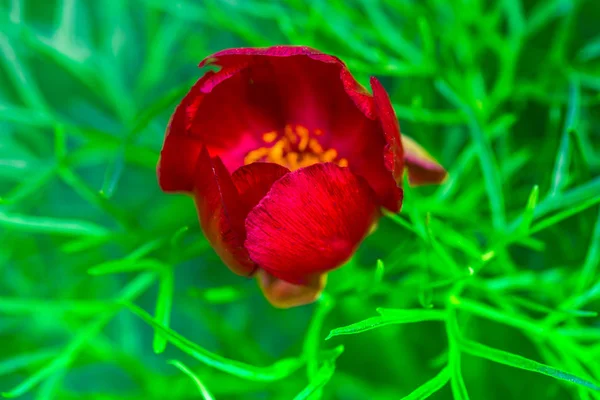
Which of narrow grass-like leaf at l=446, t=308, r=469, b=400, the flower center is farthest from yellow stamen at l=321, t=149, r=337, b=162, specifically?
narrow grass-like leaf at l=446, t=308, r=469, b=400

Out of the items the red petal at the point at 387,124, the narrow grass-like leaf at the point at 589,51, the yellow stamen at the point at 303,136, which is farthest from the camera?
the narrow grass-like leaf at the point at 589,51

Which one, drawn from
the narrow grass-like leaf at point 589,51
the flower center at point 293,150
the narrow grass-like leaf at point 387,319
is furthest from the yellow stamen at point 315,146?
the narrow grass-like leaf at point 589,51

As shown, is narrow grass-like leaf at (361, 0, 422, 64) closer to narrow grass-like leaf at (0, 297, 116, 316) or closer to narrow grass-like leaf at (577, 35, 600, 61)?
narrow grass-like leaf at (577, 35, 600, 61)

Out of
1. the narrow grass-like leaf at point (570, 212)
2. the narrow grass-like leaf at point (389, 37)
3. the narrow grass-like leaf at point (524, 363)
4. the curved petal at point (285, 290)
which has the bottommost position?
the narrow grass-like leaf at point (524, 363)

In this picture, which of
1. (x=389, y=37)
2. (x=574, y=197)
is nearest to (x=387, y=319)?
(x=574, y=197)

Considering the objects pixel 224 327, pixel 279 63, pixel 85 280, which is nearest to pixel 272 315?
pixel 224 327

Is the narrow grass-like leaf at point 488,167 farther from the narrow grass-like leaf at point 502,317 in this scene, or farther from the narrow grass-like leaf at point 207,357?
the narrow grass-like leaf at point 207,357
